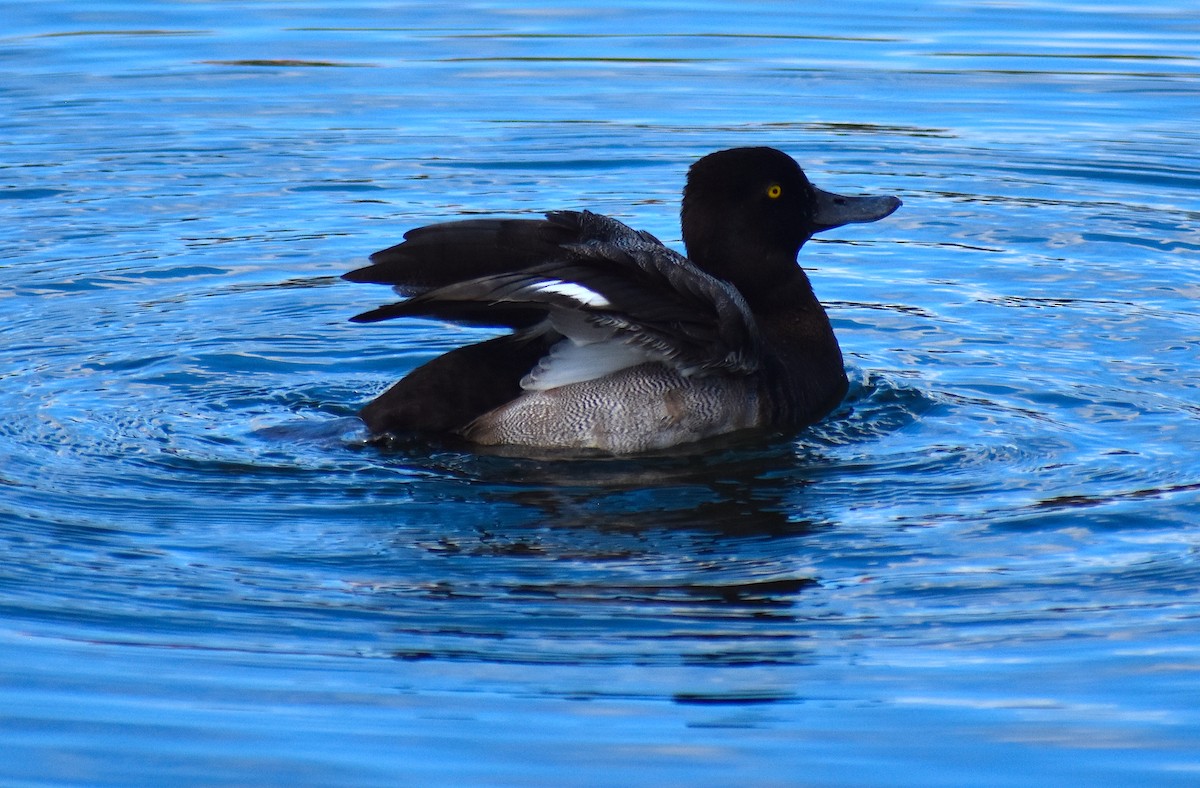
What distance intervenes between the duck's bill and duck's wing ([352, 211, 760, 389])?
1.16 m

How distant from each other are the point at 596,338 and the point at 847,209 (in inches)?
76.5

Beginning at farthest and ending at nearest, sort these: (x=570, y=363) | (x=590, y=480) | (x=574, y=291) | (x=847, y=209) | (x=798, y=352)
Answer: (x=847, y=209), (x=798, y=352), (x=570, y=363), (x=590, y=480), (x=574, y=291)

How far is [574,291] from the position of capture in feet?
21.3

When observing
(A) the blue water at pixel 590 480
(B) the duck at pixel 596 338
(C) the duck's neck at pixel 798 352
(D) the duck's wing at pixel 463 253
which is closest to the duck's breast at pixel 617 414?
(B) the duck at pixel 596 338

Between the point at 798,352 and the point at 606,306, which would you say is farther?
the point at 798,352

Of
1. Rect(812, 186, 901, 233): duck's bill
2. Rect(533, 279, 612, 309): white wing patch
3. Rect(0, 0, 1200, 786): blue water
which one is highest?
Answer: Rect(812, 186, 901, 233): duck's bill

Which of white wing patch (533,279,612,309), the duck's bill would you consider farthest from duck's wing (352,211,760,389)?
the duck's bill

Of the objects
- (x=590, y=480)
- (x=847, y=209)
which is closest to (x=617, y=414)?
(x=590, y=480)

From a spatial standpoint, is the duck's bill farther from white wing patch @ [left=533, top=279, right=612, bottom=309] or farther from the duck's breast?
white wing patch @ [left=533, top=279, right=612, bottom=309]

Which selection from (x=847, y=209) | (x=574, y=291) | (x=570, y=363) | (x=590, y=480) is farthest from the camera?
(x=847, y=209)

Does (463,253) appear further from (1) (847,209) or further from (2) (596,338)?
(1) (847,209)

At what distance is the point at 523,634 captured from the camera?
5359 millimetres

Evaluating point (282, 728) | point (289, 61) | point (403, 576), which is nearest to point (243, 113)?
point (289, 61)

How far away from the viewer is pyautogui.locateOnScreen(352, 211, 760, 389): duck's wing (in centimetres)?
650
